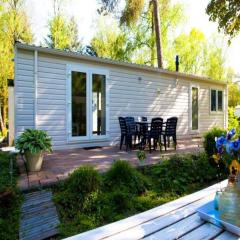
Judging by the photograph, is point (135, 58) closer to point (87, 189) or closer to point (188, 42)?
point (188, 42)

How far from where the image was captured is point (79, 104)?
732cm

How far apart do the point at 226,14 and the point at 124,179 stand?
21.8 feet

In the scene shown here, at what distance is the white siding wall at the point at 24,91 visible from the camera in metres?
6.27

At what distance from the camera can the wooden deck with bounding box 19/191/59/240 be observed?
2811mm

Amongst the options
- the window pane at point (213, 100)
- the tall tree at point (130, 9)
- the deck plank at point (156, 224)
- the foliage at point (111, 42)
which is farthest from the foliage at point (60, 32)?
the deck plank at point (156, 224)

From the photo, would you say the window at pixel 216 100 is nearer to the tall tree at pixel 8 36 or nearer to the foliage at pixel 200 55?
the foliage at pixel 200 55

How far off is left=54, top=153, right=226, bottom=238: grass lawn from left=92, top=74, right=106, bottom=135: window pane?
10.3ft

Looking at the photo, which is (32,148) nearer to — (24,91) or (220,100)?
(24,91)

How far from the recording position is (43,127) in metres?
6.71

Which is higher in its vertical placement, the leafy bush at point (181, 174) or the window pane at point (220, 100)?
the window pane at point (220, 100)

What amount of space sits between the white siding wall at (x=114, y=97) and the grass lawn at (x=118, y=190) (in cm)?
304

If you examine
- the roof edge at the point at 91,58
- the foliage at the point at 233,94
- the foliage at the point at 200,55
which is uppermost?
the foliage at the point at 200,55

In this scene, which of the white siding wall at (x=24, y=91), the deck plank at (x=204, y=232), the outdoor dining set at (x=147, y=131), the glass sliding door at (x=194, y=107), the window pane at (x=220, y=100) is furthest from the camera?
the window pane at (x=220, y=100)

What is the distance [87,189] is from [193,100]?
8307 millimetres
